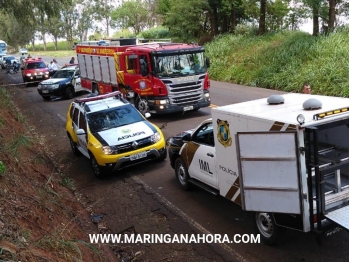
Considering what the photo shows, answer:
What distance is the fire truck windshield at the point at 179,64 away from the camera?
→ 1458 cm

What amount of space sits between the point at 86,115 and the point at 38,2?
14.7 m

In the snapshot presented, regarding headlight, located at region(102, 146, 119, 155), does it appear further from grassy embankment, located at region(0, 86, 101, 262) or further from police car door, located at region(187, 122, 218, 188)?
police car door, located at region(187, 122, 218, 188)

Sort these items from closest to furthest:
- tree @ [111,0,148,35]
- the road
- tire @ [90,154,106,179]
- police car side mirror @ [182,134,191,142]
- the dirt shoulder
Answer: the dirt shoulder, the road, police car side mirror @ [182,134,191,142], tire @ [90,154,106,179], tree @ [111,0,148,35]

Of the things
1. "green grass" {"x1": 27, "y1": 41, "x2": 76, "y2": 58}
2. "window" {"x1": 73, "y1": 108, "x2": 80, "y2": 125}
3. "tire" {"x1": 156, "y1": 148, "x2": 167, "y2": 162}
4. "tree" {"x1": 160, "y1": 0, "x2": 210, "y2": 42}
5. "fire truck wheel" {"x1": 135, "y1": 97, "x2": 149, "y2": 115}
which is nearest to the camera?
"tire" {"x1": 156, "y1": 148, "x2": 167, "y2": 162}

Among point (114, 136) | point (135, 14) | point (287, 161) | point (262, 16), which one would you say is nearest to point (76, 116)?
point (114, 136)

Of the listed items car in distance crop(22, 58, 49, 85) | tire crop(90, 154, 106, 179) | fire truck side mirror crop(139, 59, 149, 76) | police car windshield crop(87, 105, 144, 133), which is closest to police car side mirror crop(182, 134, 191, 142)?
tire crop(90, 154, 106, 179)

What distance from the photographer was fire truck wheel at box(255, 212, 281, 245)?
19.1 ft

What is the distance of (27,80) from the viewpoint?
30.3 meters

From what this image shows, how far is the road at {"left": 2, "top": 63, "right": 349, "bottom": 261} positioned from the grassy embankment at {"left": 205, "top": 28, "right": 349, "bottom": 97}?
6.24 metres

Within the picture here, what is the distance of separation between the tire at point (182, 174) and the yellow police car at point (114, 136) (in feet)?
4.06

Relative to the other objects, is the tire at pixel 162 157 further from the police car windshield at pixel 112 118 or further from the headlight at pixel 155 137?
the police car windshield at pixel 112 118

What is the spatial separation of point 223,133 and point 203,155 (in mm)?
1062

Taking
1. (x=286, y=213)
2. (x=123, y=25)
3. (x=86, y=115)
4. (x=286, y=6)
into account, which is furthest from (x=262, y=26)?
(x=123, y=25)

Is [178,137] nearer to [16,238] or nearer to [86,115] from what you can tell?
[86,115]
